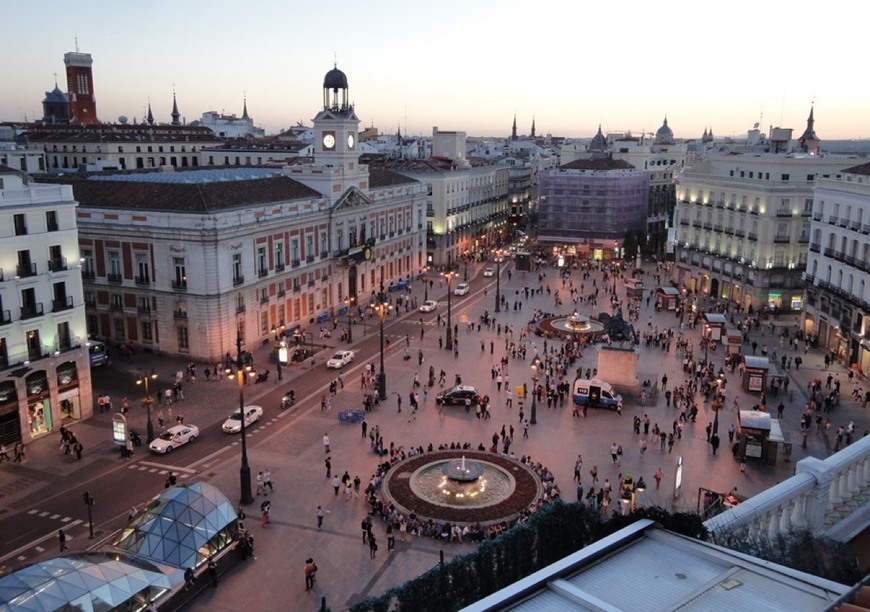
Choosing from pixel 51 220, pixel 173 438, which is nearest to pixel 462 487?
pixel 173 438

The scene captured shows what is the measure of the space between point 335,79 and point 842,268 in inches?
1718

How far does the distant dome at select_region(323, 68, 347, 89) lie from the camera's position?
221ft

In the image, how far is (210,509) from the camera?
2572cm

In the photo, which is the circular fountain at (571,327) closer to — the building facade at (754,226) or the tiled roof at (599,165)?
the building facade at (754,226)

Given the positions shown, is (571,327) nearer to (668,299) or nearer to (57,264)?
(668,299)

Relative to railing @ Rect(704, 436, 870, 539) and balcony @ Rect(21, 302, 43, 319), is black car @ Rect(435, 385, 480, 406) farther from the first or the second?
railing @ Rect(704, 436, 870, 539)

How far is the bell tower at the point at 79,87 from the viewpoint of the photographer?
133875mm

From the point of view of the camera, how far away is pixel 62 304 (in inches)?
1518

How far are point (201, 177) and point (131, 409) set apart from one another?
29.1m

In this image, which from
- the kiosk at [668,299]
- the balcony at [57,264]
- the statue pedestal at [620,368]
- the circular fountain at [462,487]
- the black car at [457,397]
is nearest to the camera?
the circular fountain at [462,487]

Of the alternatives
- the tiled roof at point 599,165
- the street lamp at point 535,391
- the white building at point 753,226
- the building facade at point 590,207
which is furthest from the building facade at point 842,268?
the tiled roof at point 599,165

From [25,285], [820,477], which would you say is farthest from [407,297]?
[820,477]

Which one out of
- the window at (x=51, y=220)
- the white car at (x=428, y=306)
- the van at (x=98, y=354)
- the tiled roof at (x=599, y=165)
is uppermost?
the tiled roof at (x=599, y=165)

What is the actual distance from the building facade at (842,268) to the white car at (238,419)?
37.3 m
